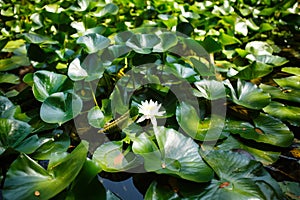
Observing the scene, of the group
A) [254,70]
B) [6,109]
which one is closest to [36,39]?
[6,109]

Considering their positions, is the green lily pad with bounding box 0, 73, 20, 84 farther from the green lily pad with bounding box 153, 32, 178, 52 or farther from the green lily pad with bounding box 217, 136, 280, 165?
the green lily pad with bounding box 217, 136, 280, 165

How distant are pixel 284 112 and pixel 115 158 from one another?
0.75 meters

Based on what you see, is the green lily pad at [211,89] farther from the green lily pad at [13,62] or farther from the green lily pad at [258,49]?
the green lily pad at [13,62]

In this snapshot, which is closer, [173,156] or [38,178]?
[38,178]

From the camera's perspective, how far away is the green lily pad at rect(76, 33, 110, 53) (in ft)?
4.42

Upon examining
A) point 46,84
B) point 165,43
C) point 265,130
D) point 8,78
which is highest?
point 165,43

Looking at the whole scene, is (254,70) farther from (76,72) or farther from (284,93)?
(76,72)

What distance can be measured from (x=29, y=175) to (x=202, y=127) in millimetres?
632

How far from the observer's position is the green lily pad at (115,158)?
1.00m

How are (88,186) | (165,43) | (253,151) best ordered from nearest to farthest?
(88,186), (253,151), (165,43)

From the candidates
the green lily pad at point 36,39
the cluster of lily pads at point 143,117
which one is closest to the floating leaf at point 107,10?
the cluster of lily pads at point 143,117

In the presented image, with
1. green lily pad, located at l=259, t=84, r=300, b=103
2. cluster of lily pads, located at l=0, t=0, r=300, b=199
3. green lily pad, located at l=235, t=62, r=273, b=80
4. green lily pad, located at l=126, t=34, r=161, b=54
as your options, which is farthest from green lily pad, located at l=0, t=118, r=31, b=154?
green lily pad, located at l=259, t=84, r=300, b=103

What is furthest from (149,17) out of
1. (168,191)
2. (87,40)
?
(168,191)

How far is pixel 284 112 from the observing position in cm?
131
